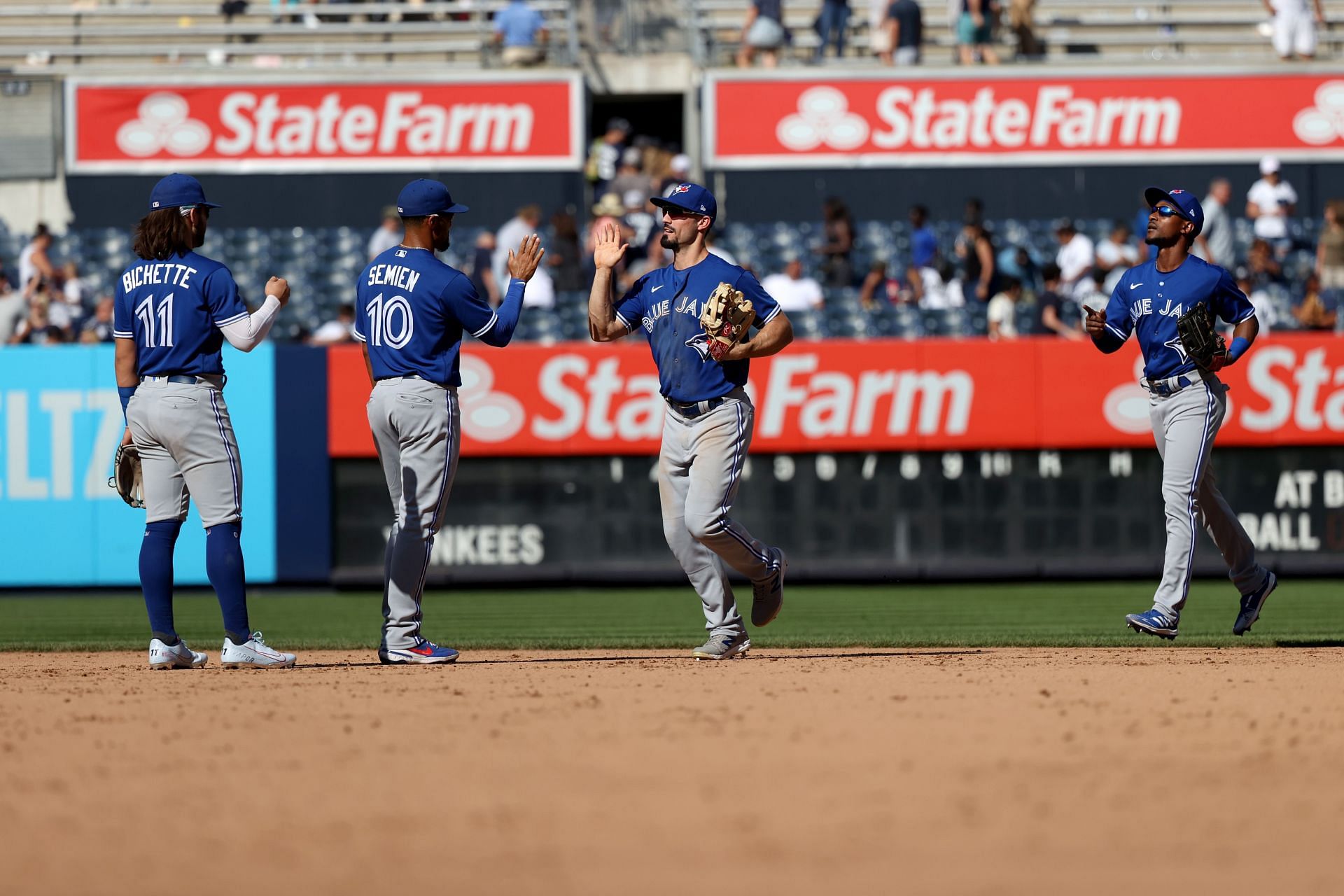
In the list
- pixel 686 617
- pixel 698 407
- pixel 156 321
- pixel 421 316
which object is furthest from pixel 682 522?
pixel 686 617

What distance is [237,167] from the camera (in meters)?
21.2

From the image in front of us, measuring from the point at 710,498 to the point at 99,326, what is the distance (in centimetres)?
1097

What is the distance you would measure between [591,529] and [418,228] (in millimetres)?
7409

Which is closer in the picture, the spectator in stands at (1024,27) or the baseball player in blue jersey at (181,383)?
the baseball player in blue jersey at (181,383)

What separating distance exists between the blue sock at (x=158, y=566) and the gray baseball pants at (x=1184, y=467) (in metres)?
4.48

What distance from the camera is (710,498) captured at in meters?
7.63

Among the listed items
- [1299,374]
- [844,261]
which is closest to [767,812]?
[1299,374]

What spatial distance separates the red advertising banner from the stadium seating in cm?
246

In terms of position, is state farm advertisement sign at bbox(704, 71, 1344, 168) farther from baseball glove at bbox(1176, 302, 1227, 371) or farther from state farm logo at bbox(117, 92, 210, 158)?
baseball glove at bbox(1176, 302, 1227, 371)

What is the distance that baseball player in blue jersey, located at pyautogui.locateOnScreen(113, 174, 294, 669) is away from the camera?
7270 mm

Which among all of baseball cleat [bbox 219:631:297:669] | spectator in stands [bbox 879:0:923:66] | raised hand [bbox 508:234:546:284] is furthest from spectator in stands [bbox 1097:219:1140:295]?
baseball cleat [bbox 219:631:297:669]

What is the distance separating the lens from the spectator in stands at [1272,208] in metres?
19.4

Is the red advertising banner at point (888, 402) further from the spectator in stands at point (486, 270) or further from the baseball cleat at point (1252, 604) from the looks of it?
the baseball cleat at point (1252, 604)

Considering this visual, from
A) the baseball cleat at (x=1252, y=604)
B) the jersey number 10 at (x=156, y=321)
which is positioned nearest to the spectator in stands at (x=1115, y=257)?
the baseball cleat at (x=1252, y=604)
